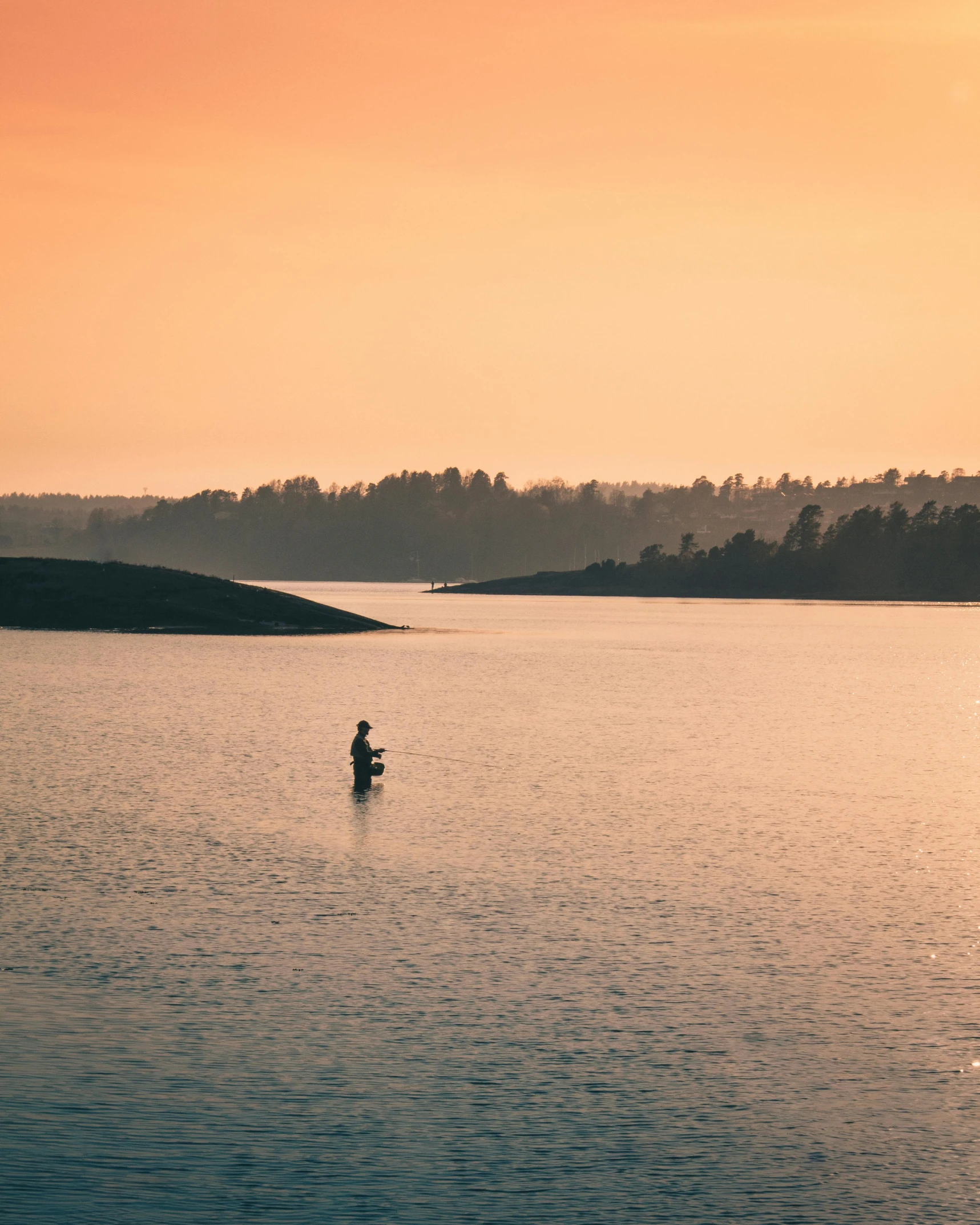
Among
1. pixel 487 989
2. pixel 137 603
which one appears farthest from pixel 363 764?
pixel 137 603

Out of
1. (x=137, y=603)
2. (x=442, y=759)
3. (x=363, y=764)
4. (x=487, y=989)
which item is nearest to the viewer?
(x=487, y=989)

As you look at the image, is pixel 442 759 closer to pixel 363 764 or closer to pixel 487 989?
pixel 363 764

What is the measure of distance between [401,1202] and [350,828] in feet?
73.5

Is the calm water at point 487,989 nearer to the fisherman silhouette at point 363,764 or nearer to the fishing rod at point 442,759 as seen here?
the fisherman silhouette at point 363,764

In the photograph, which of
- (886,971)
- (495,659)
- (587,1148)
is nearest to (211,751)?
(886,971)

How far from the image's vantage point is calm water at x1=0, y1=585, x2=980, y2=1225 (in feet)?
46.3

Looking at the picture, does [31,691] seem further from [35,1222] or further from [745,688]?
[35,1222]

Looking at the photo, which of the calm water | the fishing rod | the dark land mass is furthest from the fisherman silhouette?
the dark land mass

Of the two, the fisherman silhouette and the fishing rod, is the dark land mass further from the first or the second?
the fisherman silhouette

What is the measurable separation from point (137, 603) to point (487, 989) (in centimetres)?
13707

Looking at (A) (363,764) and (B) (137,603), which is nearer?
(A) (363,764)

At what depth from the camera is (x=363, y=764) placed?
4272 centimetres

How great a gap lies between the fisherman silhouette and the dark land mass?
10772cm

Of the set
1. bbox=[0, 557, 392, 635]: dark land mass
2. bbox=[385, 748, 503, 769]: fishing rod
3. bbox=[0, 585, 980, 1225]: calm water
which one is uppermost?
bbox=[0, 557, 392, 635]: dark land mass
